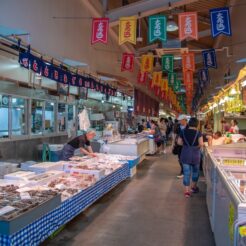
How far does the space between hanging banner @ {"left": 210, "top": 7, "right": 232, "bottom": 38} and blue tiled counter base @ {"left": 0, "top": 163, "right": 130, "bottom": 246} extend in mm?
4952

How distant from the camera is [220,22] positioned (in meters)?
8.52

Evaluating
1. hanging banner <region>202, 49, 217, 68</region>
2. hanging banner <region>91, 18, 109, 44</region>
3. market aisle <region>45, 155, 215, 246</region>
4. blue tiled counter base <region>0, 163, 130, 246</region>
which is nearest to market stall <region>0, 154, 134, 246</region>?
blue tiled counter base <region>0, 163, 130, 246</region>

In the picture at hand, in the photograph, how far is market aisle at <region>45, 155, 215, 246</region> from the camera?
4.85 metres

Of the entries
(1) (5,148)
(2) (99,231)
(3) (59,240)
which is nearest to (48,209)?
(3) (59,240)

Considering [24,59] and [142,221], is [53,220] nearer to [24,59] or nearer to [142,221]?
[142,221]

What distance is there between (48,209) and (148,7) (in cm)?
1018

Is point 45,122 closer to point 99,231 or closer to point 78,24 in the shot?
point 78,24

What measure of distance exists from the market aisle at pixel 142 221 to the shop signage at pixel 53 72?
12.1 ft

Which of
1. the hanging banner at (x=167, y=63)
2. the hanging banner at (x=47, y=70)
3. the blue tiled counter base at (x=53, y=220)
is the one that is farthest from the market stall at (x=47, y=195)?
the hanging banner at (x=167, y=63)

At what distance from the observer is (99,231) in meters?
5.17

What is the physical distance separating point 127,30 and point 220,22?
2.60 meters

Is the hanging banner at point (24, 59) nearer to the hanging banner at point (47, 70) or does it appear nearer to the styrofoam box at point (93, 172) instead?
the hanging banner at point (47, 70)

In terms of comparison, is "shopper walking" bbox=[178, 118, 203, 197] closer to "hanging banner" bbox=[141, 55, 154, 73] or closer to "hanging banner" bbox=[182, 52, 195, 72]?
"hanging banner" bbox=[182, 52, 195, 72]

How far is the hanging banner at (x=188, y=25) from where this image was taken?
8.86 metres
